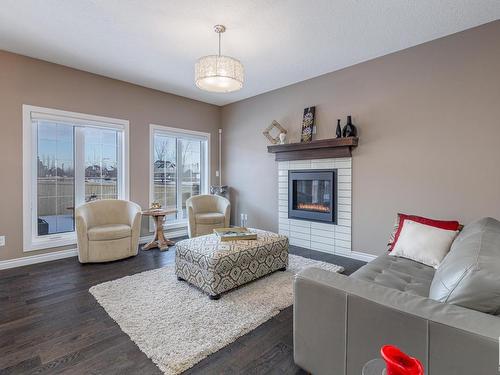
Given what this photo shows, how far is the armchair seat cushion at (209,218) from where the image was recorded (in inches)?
173

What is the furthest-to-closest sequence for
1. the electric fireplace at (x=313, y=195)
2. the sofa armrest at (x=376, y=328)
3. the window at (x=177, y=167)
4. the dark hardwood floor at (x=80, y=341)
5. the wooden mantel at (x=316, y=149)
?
the window at (x=177, y=167) → the electric fireplace at (x=313, y=195) → the wooden mantel at (x=316, y=149) → the dark hardwood floor at (x=80, y=341) → the sofa armrest at (x=376, y=328)

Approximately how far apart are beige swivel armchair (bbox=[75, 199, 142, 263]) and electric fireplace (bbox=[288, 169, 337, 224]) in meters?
2.46

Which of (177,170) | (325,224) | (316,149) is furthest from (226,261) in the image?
(177,170)

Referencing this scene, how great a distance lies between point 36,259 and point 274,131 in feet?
13.2

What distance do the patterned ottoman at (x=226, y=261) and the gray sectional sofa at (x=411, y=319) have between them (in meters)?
1.11

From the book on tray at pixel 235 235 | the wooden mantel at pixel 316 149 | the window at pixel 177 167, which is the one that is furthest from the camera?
the window at pixel 177 167

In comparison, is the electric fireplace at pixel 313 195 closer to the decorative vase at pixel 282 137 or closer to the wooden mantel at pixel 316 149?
the wooden mantel at pixel 316 149

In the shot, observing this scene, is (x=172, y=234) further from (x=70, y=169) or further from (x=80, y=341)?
(x=80, y=341)

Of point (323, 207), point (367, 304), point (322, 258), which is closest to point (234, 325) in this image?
point (367, 304)

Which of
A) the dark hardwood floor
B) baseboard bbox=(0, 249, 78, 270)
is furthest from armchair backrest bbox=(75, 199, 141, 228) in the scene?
the dark hardwood floor

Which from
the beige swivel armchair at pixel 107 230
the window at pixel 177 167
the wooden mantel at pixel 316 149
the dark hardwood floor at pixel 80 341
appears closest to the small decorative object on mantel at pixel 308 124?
the wooden mantel at pixel 316 149

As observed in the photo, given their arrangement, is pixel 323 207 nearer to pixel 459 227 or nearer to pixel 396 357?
pixel 459 227

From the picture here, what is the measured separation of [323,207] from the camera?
405cm

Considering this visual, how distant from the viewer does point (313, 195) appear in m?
4.20
